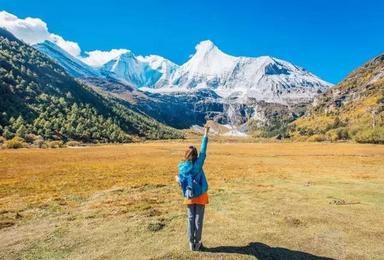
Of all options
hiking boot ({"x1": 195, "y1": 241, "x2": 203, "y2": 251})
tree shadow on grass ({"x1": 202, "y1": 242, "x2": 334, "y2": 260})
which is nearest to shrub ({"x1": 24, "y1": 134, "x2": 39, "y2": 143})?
hiking boot ({"x1": 195, "y1": 241, "x2": 203, "y2": 251})

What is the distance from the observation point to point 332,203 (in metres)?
27.0

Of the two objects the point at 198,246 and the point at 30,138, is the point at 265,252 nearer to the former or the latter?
the point at 198,246

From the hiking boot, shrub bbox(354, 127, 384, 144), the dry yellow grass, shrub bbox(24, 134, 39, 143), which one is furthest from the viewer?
shrub bbox(354, 127, 384, 144)

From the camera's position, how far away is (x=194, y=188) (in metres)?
15.7

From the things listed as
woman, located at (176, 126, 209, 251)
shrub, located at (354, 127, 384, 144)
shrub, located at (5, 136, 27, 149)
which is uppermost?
shrub, located at (354, 127, 384, 144)

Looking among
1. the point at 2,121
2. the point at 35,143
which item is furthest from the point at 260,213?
the point at 2,121

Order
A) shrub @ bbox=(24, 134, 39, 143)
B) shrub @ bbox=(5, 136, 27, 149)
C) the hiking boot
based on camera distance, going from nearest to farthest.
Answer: the hiking boot < shrub @ bbox=(5, 136, 27, 149) < shrub @ bbox=(24, 134, 39, 143)

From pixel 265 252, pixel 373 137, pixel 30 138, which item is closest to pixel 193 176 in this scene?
pixel 265 252

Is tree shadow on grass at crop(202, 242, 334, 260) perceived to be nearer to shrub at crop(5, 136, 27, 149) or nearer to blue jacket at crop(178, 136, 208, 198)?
blue jacket at crop(178, 136, 208, 198)

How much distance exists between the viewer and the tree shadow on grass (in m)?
15.6

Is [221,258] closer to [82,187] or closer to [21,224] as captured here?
[21,224]

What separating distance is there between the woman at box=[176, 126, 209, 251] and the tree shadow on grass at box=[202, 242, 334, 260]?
95 centimetres

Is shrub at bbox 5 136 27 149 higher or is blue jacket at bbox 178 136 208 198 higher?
blue jacket at bbox 178 136 208 198

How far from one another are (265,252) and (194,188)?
4.18 meters
